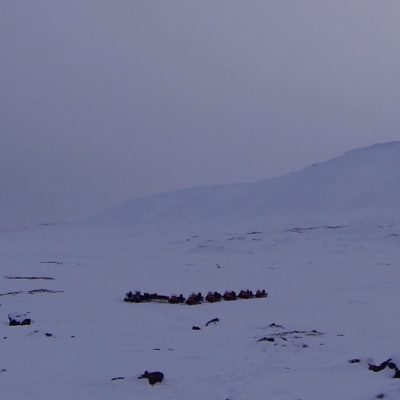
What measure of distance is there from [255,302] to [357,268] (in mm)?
6561

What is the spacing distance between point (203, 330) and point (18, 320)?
241cm

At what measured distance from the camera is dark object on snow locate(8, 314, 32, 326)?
10008mm

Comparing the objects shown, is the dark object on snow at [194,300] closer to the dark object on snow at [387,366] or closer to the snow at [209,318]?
the snow at [209,318]

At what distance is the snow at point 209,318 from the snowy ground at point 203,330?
0.02 m

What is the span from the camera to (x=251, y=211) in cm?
4478

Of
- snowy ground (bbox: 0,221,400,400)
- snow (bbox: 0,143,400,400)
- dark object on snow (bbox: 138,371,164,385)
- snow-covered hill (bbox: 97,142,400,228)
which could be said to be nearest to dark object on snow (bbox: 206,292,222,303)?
snowy ground (bbox: 0,221,400,400)

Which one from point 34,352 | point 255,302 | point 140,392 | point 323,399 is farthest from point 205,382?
point 255,302

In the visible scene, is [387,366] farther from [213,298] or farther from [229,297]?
[229,297]

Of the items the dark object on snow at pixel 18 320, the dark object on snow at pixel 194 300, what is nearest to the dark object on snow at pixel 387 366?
the dark object on snow at pixel 18 320

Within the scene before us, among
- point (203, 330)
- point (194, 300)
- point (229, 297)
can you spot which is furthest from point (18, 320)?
point (229, 297)

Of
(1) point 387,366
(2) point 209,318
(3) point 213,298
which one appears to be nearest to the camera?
(1) point 387,366

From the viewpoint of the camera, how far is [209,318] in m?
10.9

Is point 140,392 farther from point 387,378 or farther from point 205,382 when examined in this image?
point 387,378

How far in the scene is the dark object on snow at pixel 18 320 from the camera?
10.0 meters
